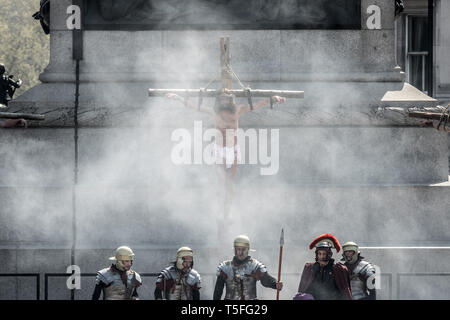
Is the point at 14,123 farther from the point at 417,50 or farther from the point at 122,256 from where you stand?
the point at 417,50

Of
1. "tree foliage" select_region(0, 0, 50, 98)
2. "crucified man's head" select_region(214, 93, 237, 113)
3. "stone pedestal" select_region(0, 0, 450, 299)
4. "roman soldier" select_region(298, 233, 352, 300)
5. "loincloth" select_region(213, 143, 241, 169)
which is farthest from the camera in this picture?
"tree foliage" select_region(0, 0, 50, 98)

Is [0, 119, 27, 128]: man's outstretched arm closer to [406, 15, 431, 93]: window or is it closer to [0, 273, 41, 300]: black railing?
[0, 273, 41, 300]: black railing

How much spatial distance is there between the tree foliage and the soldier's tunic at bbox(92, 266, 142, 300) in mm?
30423

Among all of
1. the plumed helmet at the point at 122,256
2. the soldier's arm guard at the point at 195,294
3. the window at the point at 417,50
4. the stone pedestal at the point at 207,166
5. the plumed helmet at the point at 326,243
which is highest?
the window at the point at 417,50

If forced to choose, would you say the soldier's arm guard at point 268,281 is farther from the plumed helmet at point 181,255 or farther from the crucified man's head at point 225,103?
the crucified man's head at point 225,103

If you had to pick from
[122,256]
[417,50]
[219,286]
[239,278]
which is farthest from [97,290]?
[417,50]

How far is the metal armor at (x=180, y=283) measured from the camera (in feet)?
52.1

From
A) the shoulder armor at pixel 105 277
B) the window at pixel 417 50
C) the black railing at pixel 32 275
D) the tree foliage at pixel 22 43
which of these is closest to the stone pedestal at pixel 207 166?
the black railing at pixel 32 275

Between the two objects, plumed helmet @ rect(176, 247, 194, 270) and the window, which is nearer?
plumed helmet @ rect(176, 247, 194, 270)

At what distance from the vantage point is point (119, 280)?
1602cm

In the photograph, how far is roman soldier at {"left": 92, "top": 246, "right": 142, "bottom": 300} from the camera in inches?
627

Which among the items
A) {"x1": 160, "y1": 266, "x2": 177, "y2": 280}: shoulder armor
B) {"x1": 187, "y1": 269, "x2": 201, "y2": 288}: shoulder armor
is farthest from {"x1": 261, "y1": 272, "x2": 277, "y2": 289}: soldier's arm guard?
{"x1": 160, "y1": 266, "x2": 177, "y2": 280}: shoulder armor

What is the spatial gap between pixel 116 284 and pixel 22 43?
1296 inches

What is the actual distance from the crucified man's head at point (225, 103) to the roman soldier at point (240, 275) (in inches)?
81.0
